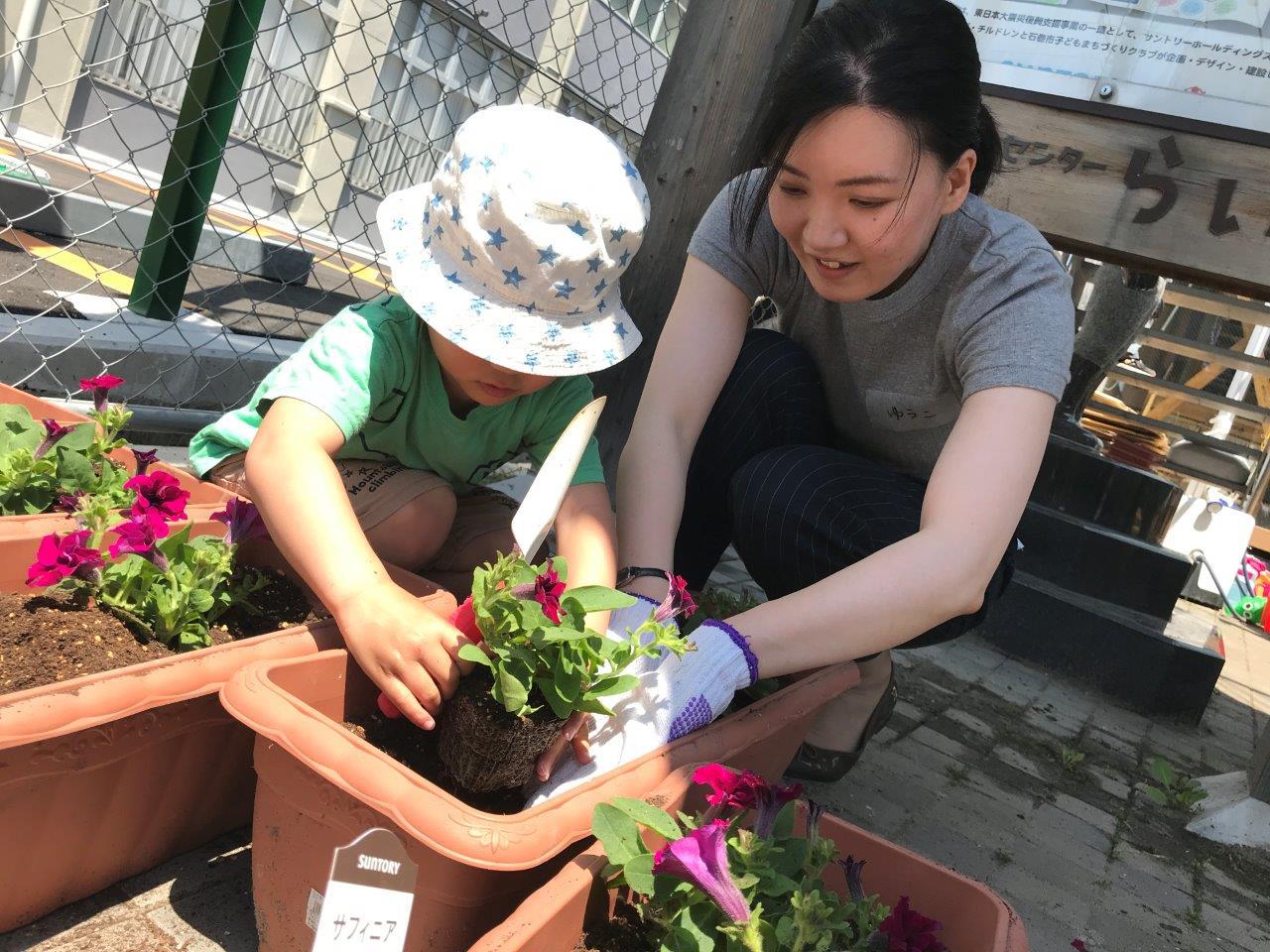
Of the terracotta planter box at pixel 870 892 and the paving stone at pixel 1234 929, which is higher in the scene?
the terracotta planter box at pixel 870 892

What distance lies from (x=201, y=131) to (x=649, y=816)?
98.4 inches

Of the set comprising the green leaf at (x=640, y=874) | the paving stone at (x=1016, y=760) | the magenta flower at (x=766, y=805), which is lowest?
the paving stone at (x=1016, y=760)

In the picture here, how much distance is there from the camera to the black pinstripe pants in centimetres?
187

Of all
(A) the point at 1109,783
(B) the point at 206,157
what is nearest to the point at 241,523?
(B) the point at 206,157

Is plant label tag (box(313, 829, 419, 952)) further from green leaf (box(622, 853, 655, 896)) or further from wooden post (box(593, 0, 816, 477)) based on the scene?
wooden post (box(593, 0, 816, 477))

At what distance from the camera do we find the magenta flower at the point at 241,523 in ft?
4.77

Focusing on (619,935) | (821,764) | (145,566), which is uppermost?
(145,566)

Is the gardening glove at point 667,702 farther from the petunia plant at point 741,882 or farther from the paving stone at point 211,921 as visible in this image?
the paving stone at point 211,921

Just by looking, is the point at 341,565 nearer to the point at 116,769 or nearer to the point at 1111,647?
the point at 116,769

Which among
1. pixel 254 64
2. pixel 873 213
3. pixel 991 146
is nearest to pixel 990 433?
pixel 873 213

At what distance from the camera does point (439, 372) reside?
65.4 inches

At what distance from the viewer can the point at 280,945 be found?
107 centimetres

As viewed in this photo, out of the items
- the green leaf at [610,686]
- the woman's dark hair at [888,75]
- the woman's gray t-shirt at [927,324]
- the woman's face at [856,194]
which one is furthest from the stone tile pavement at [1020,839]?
the woman's dark hair at [888,75]

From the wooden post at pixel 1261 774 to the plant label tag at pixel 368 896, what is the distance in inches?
94.8
